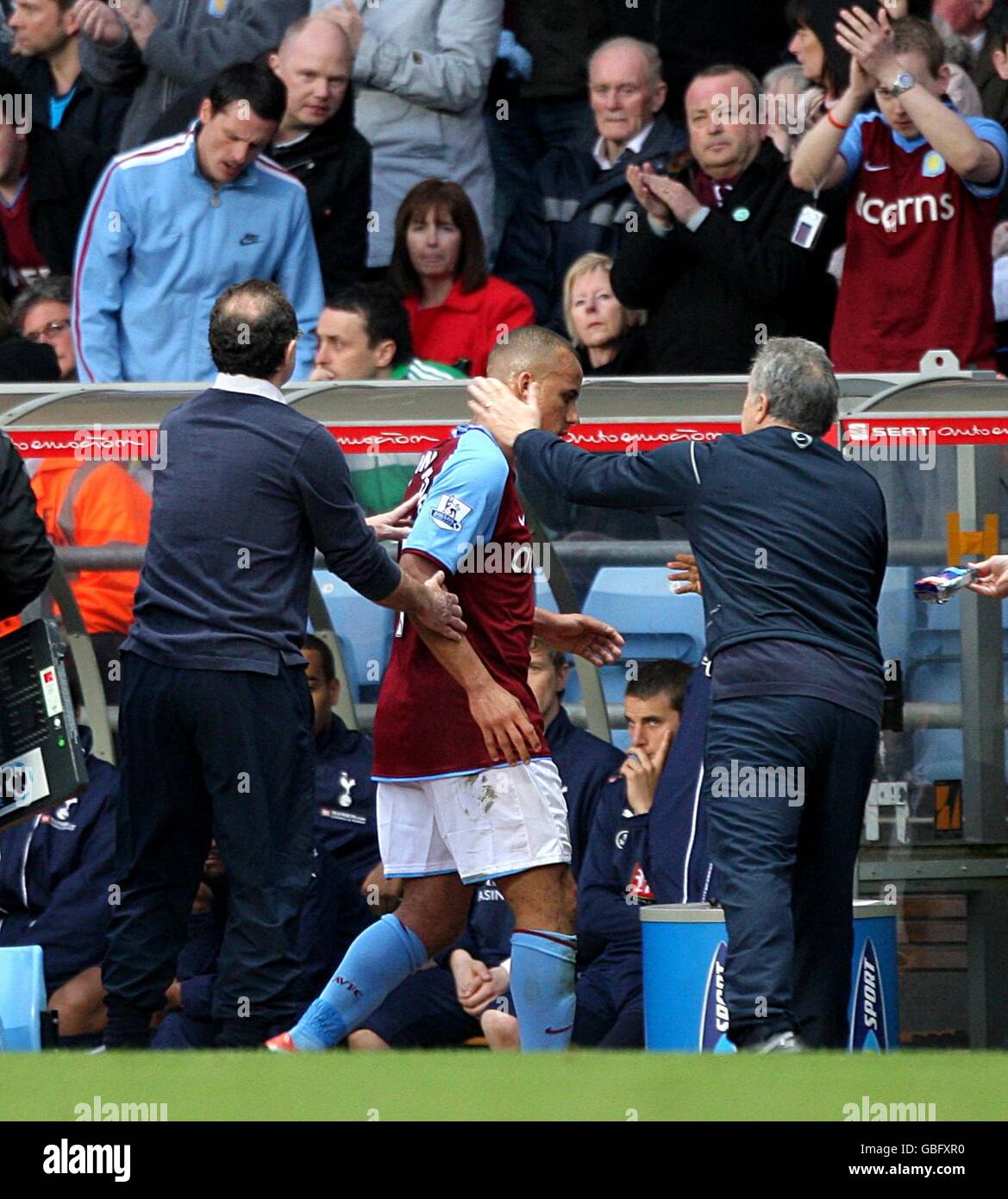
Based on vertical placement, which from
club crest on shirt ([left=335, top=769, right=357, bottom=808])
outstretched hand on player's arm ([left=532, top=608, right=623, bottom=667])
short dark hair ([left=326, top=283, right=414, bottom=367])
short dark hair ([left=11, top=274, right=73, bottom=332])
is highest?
short dark hair ([left=11, top=274, right=73, bottom=332])

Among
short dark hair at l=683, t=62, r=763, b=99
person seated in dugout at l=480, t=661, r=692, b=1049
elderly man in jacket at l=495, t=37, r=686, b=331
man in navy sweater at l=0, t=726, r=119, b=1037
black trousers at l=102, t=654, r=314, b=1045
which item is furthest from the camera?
elderly man in jacket at l=495, t=37, r=686, b=331

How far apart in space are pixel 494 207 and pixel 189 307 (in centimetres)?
149

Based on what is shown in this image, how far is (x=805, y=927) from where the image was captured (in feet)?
16.7

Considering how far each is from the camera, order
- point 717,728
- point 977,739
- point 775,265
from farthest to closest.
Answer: point 775,265 < point 977,739 < point 717,728

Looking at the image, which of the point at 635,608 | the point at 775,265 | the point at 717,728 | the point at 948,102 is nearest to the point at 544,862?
the point at 717,728

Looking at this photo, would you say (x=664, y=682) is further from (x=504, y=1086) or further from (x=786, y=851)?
(x=504, y=1086)

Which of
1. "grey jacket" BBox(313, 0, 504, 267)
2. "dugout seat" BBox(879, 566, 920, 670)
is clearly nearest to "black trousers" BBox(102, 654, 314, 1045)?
"dugout seat" BBox(879, 566, 920, 670)

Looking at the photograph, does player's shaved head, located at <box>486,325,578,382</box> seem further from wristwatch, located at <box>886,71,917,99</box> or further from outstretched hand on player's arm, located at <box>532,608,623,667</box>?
wristwatch, located at <box>886,71,917,99</box>

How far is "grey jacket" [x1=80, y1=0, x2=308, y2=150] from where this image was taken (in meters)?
8.70

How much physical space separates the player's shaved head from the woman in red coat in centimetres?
239

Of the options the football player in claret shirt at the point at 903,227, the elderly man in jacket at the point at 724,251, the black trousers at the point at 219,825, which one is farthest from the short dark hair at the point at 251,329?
the football player in claret shirt at the point at 903,227

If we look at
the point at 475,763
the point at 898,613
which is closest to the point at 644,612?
the point at 898,613

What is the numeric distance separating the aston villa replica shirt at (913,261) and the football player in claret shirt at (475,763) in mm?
2386
